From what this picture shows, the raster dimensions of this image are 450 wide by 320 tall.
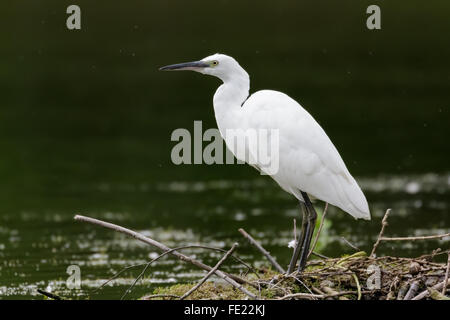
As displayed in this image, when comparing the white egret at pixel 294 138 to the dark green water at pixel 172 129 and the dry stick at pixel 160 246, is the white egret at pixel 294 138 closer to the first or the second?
the dry stick at pixel 160 246

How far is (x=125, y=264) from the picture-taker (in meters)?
11.1

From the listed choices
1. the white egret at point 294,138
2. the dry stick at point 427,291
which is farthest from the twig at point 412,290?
the white egret at point 294,138

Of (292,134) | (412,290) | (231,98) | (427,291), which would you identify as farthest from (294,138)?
(427,291)

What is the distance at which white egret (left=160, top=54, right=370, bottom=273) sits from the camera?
8.50 meters

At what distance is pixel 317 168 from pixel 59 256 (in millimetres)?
4057

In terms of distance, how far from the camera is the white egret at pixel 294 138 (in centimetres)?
850

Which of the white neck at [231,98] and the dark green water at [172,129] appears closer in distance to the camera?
the white neck at [231,98]

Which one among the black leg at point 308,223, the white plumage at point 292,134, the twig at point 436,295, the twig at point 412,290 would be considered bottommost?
the twig at point 412,290

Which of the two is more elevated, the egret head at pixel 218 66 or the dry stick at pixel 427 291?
the egret head at pixel 218 66

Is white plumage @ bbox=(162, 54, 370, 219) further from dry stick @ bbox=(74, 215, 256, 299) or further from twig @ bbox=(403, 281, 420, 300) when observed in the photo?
dry stick @ bbox=(74, 215, 256, 299)

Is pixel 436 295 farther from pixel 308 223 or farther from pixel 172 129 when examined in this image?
pixel 172 129
